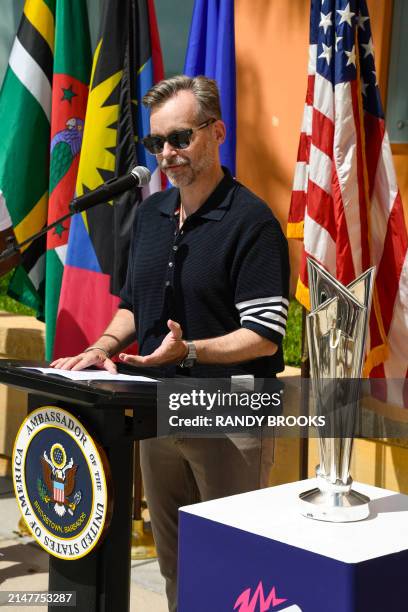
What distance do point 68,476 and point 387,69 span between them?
352 cm

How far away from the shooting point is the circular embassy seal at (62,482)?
8.97 ft

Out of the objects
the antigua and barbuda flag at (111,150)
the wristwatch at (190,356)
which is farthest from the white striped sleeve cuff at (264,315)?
the antigua and barbuda flag at (111,150)

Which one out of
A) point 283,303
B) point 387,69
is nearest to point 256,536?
point 283,303

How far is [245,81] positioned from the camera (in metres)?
6.32

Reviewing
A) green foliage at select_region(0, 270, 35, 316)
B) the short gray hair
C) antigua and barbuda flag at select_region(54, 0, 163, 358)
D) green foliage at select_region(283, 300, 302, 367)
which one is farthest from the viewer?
green foliage at select_region(0, 270, 35, 316)

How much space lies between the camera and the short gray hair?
10.4 feet

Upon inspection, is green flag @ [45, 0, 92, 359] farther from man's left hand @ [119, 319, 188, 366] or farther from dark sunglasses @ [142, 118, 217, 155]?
man's left hand @ [119, 319, 188, 366]

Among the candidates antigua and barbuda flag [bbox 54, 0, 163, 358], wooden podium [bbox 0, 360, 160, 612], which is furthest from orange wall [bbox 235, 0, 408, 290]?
wooden podium [bbox 0, 360, 160, 612]

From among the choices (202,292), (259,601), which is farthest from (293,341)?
(259,601)

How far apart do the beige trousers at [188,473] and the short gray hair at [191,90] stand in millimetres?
1040

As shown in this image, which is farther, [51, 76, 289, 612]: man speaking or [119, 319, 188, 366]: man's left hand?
[51, 76, 289, 612]: man speaking

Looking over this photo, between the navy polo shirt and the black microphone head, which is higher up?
the black microphone head

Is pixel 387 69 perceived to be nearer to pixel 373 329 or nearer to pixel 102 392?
pixel 373 329

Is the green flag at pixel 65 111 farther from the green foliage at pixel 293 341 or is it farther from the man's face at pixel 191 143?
the man's face at pixel 191 143
